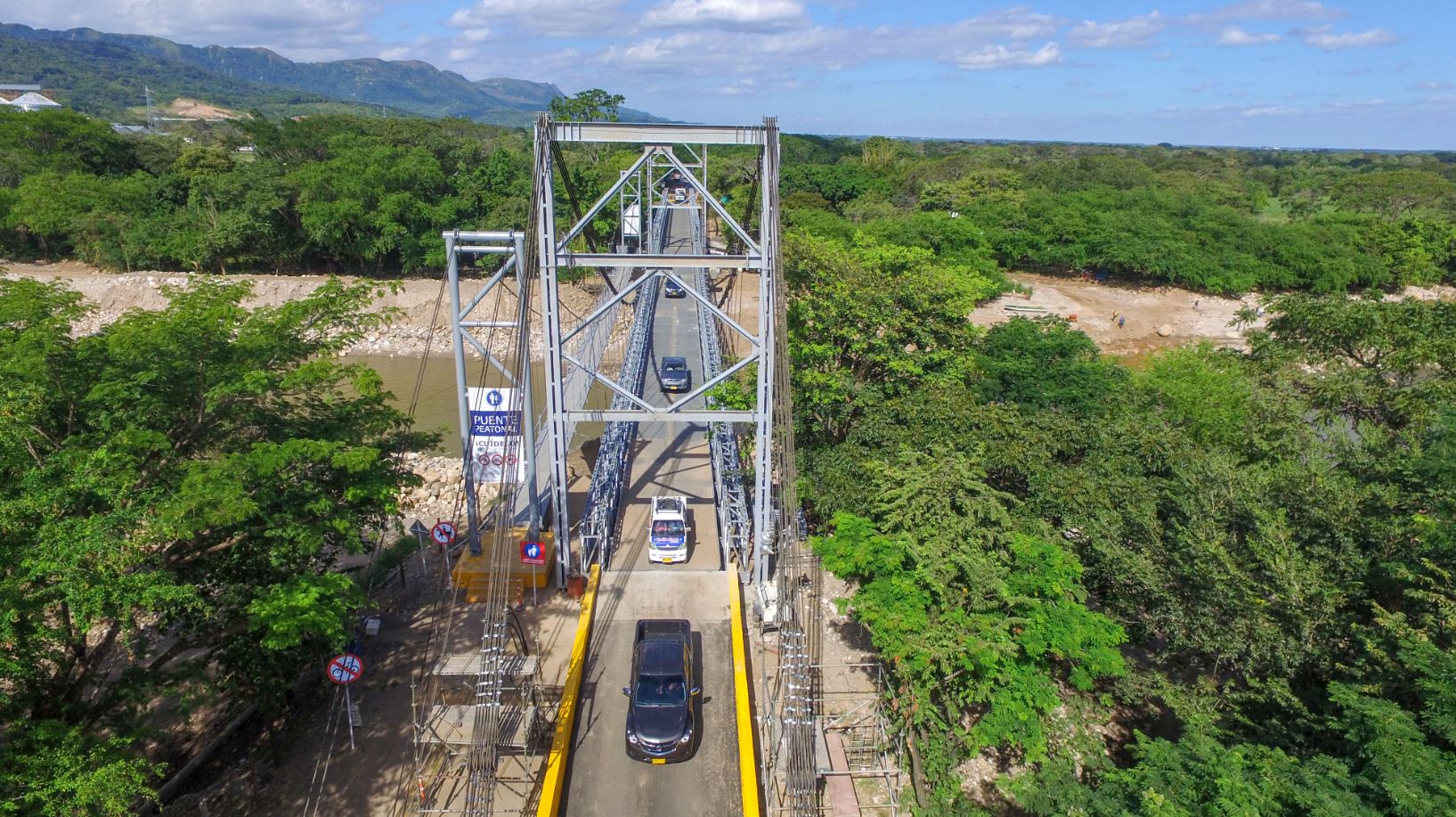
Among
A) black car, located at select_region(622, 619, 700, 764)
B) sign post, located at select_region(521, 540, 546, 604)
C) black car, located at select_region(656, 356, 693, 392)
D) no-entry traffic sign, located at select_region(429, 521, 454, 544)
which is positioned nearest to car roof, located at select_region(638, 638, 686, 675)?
black car, located at select_region(622, 619, 700, 764)

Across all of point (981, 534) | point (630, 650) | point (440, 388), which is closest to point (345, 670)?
point (630, 650)

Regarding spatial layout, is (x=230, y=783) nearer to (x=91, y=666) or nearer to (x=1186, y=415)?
(x=91, y=666)

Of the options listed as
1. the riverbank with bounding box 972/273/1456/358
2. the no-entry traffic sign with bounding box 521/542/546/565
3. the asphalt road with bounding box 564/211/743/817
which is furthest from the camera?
the riverbank with bounding box 972/273/1456/358

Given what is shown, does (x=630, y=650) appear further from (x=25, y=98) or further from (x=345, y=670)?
(x=25, y=98)

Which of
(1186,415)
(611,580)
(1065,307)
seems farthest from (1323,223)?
(611,580)

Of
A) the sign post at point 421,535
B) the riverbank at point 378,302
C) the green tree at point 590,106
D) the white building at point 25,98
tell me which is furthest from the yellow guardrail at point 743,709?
the white building at point 25,98

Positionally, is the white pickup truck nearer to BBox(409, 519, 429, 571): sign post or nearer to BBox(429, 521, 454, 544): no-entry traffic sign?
BBox(429, 521, 454, 544): no-entry traffic sign
